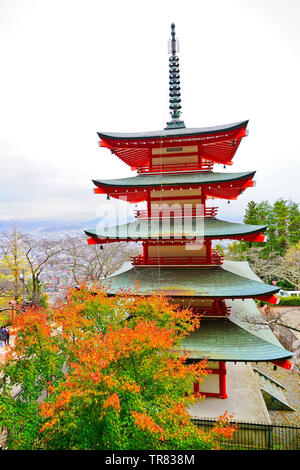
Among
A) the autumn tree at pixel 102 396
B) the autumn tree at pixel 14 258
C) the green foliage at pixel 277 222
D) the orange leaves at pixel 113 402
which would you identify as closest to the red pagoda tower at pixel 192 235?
the autumn tree at pixel 102 396

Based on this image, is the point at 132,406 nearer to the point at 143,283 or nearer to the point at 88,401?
the point at 88,401

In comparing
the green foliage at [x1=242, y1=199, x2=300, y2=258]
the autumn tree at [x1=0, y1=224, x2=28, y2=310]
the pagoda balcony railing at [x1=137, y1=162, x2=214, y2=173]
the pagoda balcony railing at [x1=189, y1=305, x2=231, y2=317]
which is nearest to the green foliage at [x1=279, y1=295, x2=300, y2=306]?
the green foliage at [x1=242, y1=199, x2=300, y2=258]

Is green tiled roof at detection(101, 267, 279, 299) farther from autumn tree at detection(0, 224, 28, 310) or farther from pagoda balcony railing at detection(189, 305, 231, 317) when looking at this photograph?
autumn tree at detection(0, 224, 28, 310)

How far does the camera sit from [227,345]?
9.93 m

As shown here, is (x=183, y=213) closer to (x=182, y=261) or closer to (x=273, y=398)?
(x=182, y=261)

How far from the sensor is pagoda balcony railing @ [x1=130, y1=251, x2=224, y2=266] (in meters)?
11.9

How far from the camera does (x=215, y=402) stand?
34.9ft

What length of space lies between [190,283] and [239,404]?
17.3 feet

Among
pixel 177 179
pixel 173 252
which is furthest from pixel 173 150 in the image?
pixel 173 252

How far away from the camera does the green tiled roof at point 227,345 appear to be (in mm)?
9328

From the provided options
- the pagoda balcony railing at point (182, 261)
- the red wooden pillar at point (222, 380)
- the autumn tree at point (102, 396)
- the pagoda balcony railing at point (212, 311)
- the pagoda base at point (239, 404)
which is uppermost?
the pagoda balcony railing at point (182, 261)

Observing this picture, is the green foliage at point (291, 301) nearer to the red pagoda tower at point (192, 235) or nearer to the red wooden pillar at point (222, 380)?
the red pagoda tower at point (192, 235)

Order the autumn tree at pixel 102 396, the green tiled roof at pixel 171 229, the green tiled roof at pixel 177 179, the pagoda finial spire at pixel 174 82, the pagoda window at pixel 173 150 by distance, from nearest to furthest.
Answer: the autumn tree at pixel 102 396, the green tiled roof at pixel 171 229, the green tiled roof at pixel 177 179, the pagoda window at pixel 173 150, the pagoda finial spire at pixel 174 82

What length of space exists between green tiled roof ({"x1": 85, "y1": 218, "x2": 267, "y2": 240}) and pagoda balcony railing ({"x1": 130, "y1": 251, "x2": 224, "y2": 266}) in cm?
144
